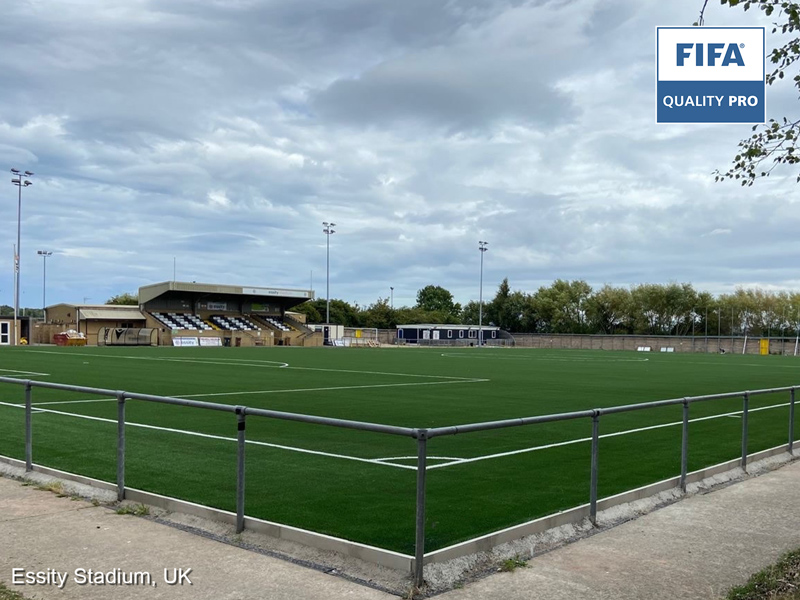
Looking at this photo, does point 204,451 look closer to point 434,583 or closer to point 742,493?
point 434,583

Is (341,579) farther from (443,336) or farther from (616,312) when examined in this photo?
(616,312)

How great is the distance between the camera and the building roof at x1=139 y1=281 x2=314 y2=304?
A: 83500 millimetres

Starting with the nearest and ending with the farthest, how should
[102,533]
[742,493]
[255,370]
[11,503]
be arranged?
1. [102,533]
2. [11,503]
3. [742,493]
4. [255,370]

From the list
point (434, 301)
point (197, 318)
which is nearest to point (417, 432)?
point (197, 318)

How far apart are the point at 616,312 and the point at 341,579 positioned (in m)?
137

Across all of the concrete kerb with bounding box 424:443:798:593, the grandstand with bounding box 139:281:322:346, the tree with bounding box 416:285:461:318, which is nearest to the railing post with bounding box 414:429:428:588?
the concrete kerb with bounding box 424:443:798:593

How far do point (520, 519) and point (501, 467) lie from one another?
2.82 m

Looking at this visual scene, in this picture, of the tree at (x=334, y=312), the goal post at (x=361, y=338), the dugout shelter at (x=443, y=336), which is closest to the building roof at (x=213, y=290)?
the goal post at (x=361, y=338)

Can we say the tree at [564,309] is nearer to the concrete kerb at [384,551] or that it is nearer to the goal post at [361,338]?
the goal post at [361,338]

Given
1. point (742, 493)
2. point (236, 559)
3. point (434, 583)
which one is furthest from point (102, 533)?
point (742, 493)

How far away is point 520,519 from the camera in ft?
25.2

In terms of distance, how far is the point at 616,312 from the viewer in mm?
137500

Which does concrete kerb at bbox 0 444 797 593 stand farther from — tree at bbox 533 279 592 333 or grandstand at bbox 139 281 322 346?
tree at bbox 533 279 592 333

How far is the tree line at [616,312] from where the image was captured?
129m
